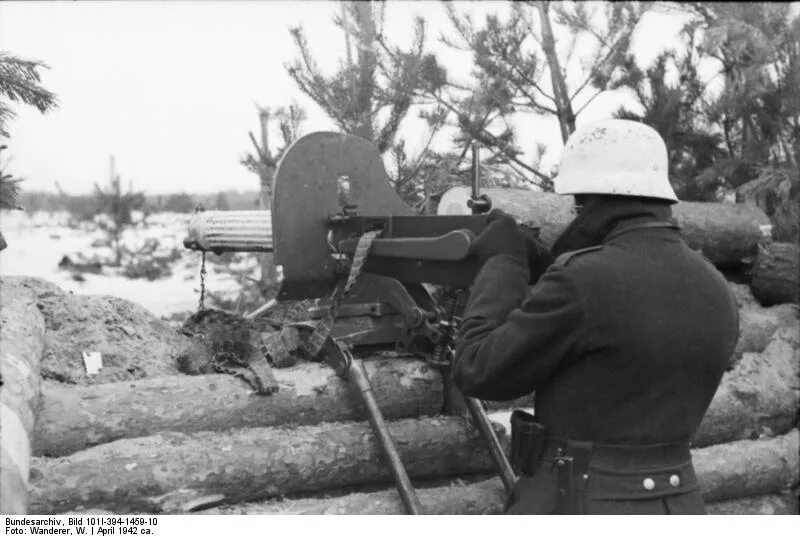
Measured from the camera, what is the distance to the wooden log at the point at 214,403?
3.88 metres

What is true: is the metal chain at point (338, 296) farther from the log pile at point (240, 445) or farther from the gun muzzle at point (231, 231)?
the gun muzzle at point (231, 231)

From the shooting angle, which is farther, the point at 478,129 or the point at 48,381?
the point at 478,129

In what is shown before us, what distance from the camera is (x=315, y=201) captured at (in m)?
4.61

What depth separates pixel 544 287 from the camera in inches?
110

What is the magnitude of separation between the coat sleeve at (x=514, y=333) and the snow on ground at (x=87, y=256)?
304 cm

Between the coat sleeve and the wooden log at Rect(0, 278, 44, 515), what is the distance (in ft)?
5.09

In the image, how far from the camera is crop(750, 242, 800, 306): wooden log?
6.99 metres

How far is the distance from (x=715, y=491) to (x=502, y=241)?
2897 mm

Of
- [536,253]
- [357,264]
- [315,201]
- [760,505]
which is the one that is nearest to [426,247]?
[357,264]

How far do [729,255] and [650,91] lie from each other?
1662mm

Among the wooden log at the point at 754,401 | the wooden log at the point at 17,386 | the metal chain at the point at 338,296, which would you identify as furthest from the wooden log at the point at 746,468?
the wooden log at the point at 17,386
